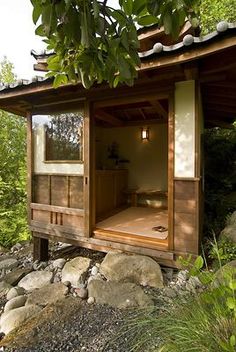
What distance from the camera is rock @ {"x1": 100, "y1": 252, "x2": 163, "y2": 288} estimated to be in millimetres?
3336

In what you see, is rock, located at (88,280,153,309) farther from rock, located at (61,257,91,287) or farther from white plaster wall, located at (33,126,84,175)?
white plaster wall, located at (33,126,84,175)

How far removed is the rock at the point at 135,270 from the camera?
3.34 meters

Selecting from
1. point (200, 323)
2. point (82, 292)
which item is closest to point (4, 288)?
point (82, 292)

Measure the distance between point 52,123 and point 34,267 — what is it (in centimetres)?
257

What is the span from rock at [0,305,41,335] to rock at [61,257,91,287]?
28.9 inches

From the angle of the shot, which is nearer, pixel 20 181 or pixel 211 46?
pixel 211 46

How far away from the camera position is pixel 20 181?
26.5 feet

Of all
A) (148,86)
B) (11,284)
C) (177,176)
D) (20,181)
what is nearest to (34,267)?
(11,284)

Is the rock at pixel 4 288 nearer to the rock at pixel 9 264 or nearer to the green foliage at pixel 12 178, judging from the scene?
the rock at pixel 9 264

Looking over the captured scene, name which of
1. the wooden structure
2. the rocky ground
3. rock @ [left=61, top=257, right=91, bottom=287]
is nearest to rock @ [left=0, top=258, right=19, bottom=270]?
the rocky ground

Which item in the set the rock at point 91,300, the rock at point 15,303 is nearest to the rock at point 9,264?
the rock at point 15,303

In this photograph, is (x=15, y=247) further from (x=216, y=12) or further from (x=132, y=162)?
(x=216, y=12)

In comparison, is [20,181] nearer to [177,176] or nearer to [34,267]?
[34,267]

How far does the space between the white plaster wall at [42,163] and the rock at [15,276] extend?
172 centimetres
